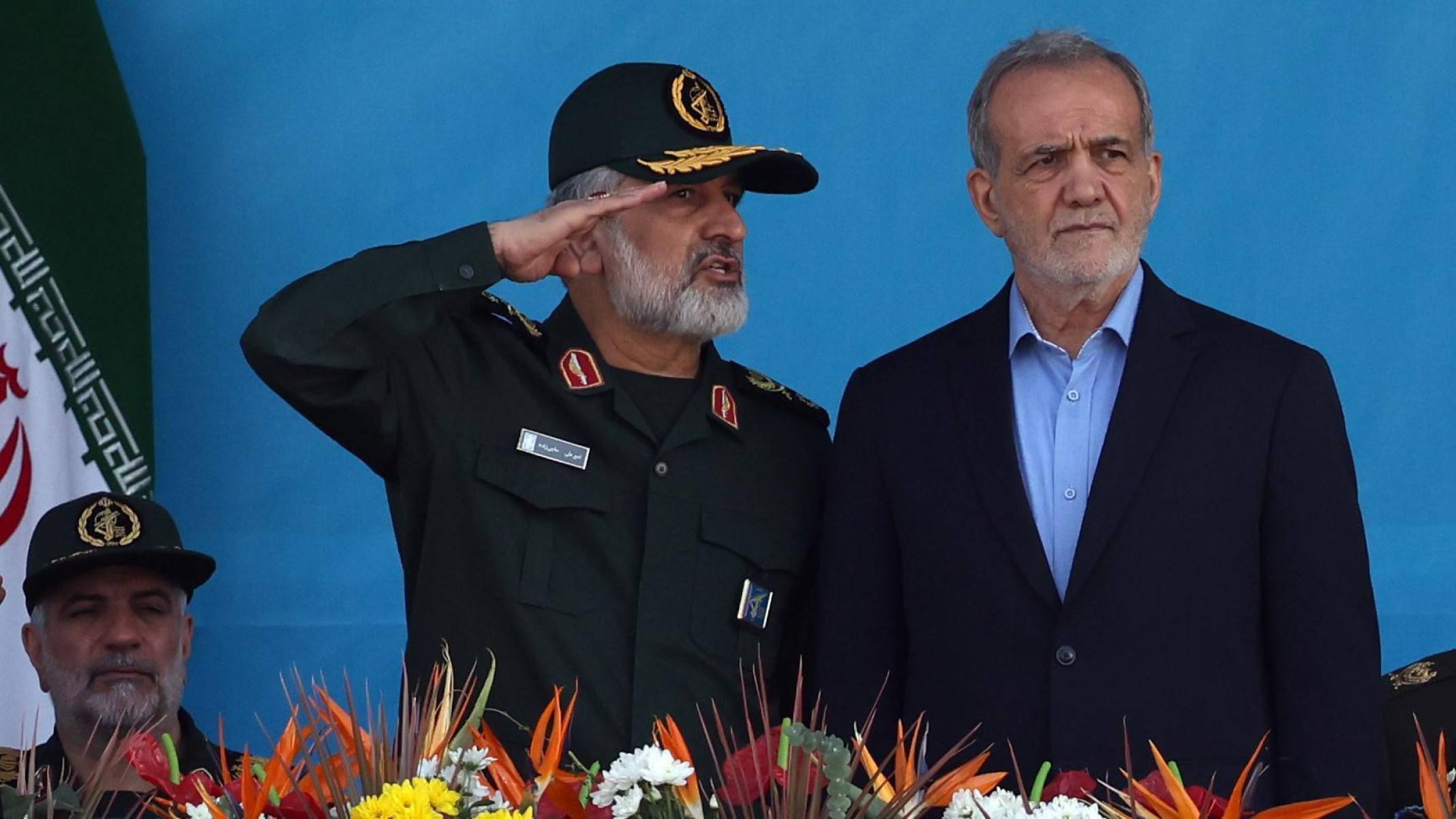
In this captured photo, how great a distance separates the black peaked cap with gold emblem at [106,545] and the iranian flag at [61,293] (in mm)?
241

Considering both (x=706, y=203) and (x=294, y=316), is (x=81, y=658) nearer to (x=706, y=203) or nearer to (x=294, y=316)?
(x=294, y=316)

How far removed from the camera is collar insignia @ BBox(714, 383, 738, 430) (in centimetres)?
286

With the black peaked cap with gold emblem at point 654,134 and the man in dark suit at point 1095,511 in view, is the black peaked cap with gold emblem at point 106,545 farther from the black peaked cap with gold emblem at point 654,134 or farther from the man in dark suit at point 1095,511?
the man in dark suit at point 1095,511

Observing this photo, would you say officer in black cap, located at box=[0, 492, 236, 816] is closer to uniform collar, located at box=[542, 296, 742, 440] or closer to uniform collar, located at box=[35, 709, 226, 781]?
uniform collar, located at box=[35, 709, 226, 781]

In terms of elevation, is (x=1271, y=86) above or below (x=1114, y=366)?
above

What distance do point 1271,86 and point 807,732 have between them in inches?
102

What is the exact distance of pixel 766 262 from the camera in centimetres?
383

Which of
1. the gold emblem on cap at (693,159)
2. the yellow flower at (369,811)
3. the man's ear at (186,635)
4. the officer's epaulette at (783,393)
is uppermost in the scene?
the gold emblem on cap at (693,159)

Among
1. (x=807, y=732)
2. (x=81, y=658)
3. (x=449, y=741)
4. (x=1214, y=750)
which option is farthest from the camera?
(x=81, y=658)

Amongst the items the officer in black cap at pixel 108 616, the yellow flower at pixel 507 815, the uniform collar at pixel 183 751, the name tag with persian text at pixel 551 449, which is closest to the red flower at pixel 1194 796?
the yellow flower at pixel 507 815

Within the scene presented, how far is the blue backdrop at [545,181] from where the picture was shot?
364 cm

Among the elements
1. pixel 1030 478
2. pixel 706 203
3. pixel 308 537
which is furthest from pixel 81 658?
pixel 1030 478

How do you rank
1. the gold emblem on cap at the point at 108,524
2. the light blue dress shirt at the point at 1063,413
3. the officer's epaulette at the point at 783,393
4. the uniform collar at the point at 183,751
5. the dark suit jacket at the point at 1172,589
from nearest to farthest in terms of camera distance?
the dark suit jacket at the point at 1172,589 → the light blue dress shirt at the point at 1063,413 → the officer's epaulette at the point at 783,393 → the uniform collar at the point at 183,751 → the gold emblem on cap at the point at 108,524

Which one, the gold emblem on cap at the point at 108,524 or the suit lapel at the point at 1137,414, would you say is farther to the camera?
the gold emblem on cap at the point at 108,524
